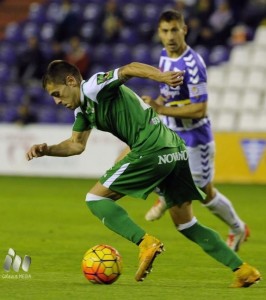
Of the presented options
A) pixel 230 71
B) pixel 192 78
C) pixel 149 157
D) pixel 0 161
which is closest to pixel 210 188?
pixel 192 78

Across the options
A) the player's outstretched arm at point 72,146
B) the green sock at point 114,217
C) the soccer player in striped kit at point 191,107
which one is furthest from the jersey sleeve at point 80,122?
the soccer player in striped kit at point 191,107

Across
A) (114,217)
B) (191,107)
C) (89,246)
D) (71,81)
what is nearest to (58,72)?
(71,81)

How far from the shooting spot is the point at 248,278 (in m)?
7.39

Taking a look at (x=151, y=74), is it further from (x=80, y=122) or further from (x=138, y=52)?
(x=138, y=52)

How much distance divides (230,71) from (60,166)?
4599 millimetres

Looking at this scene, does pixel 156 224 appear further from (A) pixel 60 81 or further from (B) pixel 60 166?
(B) pixel 60 166

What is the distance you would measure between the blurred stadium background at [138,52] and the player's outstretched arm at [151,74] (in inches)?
474

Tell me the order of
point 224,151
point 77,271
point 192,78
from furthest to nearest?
1. point 224,151
2. point 192,78
3. point 77,271

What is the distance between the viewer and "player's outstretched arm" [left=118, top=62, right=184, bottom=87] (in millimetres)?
6949

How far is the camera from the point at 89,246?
10.1 meters

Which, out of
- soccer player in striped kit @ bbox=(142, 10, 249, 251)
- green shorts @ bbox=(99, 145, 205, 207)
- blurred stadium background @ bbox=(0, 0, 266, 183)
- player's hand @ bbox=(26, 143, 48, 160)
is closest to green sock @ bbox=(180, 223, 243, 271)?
green shorts @ bbox=(99, 145, 205, 207)

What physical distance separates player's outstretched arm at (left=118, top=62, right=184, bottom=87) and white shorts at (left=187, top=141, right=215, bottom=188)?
2.84 metres

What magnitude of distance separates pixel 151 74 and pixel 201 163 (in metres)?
3.03

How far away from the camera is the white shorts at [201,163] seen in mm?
9961
